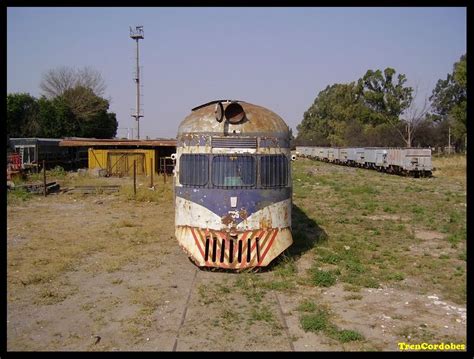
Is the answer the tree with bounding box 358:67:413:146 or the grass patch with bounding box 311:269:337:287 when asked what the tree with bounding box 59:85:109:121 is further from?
the grass patch with bounding box 311:269:337:287

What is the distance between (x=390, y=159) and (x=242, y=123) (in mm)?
26066

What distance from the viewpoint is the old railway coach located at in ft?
28.2

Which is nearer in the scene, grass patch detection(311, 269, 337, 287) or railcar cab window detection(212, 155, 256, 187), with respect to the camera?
grass patch detection(311, 269, 337, 287)

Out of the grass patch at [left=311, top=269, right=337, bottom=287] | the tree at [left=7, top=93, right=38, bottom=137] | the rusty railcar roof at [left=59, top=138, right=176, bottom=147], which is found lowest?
the grass patch at [left=311, top=269, right=337, bottom=287]

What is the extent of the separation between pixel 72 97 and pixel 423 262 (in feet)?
182

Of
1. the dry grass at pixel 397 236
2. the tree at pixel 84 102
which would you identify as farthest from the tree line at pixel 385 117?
the tree at pixel 84 102

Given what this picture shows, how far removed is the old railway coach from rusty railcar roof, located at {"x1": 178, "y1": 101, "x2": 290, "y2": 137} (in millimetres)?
20

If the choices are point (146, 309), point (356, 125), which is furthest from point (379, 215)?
point (356, 125)

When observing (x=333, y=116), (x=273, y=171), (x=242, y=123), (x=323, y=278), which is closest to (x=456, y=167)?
(x=323, y=278)

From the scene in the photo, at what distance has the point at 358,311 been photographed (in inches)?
258

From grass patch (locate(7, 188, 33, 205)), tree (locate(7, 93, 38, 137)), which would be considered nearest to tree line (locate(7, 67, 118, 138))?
tree (locate(7, 93, 38, 137))
